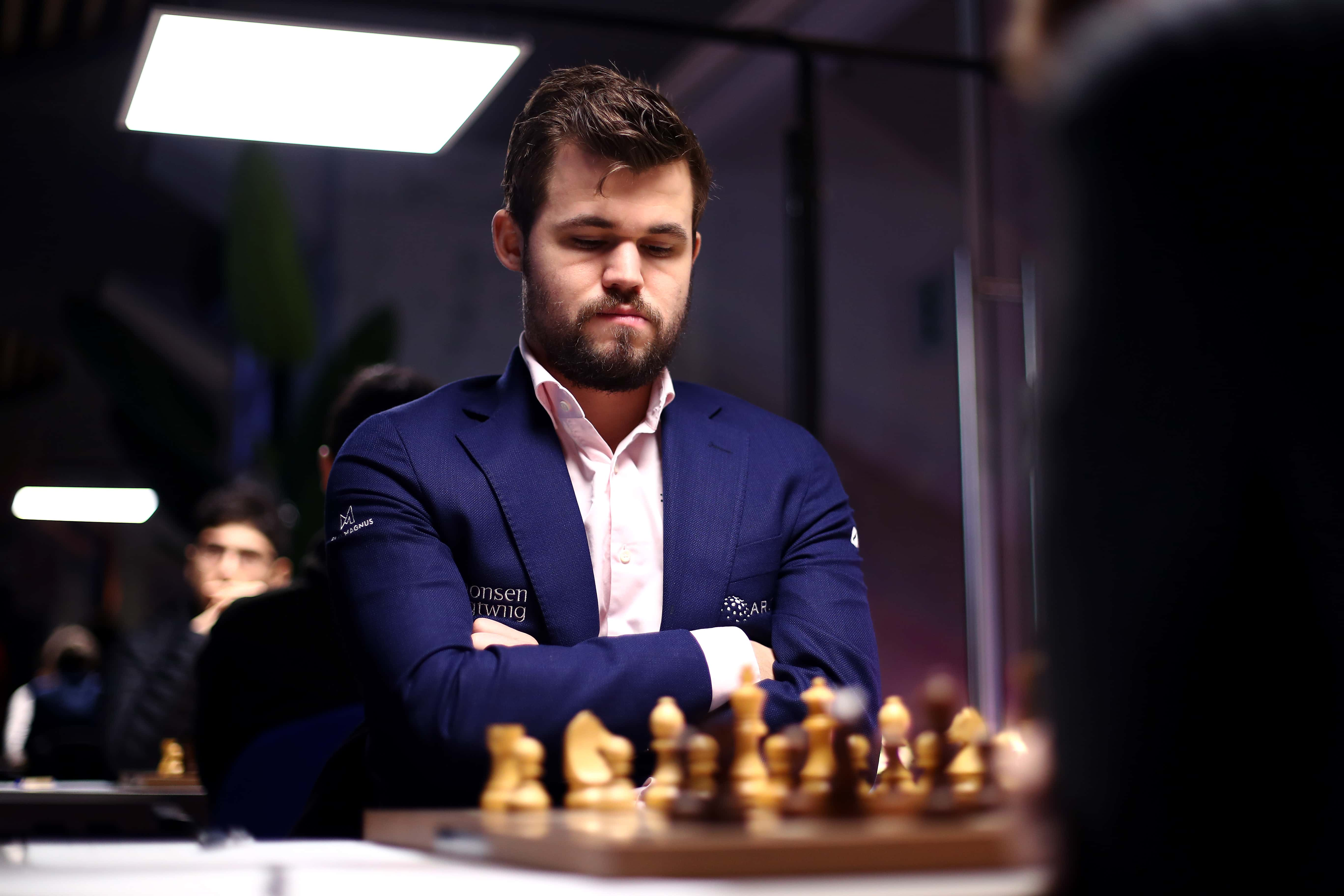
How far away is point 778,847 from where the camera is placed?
0.68 m

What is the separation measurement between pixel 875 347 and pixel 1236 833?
483 cm

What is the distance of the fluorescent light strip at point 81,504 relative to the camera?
245 inches

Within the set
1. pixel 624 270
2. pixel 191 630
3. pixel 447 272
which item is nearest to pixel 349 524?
pixel 624 270

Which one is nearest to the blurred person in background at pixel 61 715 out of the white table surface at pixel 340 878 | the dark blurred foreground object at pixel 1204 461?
the white table surface at pixel 340 878

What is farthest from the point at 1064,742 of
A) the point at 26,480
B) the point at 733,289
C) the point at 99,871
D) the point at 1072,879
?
the point at 26,480

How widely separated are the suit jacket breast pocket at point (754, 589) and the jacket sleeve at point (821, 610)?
0.05 feet

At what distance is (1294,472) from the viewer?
1.64 feet

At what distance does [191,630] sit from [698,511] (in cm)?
279

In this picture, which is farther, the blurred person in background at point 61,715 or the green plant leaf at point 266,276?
the green plant leaf at point 266,276

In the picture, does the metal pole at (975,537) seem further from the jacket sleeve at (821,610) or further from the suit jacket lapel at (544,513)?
the suit jacket lapel at (544,513)

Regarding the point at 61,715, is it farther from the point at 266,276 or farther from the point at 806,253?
the point at 806,253

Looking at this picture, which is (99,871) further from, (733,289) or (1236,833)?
(733,289)

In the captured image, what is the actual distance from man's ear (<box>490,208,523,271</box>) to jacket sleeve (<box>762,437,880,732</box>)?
1.50ft

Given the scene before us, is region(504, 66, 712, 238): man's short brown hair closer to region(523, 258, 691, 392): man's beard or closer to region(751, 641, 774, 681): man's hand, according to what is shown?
region(523, 258, 691, 392): man's beard
